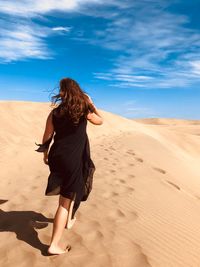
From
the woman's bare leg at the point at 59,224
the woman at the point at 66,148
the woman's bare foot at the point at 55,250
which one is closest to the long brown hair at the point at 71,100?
the woman at the point at 66,148

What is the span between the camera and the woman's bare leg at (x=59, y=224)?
159 inches

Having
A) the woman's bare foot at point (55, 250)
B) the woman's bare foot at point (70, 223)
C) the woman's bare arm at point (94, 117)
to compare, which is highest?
the woman's bare arm at point (94, 117)

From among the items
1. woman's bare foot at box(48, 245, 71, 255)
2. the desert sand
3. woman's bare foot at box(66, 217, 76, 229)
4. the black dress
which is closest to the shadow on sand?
the desert sand

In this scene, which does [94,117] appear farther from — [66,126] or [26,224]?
[26,224]

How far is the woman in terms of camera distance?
155 inches

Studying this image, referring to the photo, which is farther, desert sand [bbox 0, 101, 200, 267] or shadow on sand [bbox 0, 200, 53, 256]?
shadow on sand [bbox 0, 200, 53, 256]

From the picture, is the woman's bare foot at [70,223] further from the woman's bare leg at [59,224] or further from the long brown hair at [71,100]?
the long brown hair at [71,100]

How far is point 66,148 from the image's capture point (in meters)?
4.09

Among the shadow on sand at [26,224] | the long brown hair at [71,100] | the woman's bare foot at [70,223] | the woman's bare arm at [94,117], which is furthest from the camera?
the woman's bare foot at [70,223]

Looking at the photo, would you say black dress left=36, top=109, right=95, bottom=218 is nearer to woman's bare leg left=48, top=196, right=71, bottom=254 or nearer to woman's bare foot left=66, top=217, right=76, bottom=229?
woman's bare leg left=48, top=196, right=71, bottom=254

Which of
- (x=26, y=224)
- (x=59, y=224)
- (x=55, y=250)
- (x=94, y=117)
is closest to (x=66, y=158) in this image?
(x=94, y=117)

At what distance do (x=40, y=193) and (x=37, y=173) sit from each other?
2654 mm

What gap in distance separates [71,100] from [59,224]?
1.34 m

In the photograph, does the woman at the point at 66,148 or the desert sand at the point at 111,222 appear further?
the desert sand at the point at 111,222
